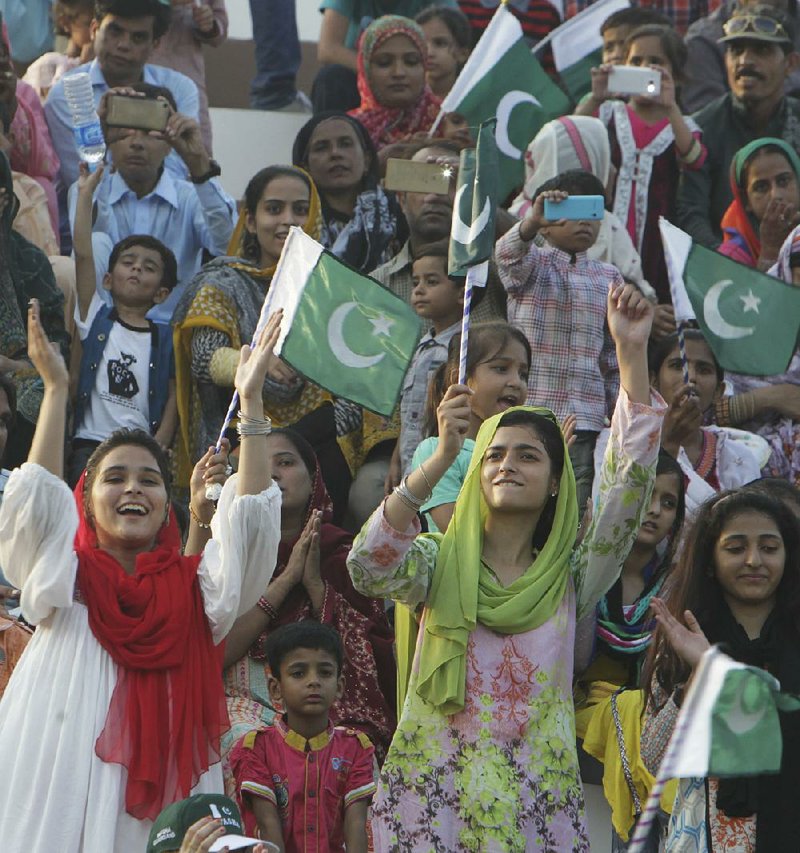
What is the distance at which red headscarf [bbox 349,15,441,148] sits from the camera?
35.9 feet

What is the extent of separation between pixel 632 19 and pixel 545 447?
502cm

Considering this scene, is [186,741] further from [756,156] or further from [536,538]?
[756,156]

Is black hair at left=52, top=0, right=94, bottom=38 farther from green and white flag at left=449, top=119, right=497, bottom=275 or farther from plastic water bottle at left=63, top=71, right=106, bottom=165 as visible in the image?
green and white flag at left=449, top=119, right=497, bottom=275

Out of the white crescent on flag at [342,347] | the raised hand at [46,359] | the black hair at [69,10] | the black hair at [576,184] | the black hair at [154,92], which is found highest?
the black hair at [69,10]

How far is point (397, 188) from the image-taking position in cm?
918

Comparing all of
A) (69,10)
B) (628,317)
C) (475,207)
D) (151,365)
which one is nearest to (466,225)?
(475,207)

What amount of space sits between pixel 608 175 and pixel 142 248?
2174mm

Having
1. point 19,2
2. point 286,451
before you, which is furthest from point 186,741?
point 19,2

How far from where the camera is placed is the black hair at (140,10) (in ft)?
35.2

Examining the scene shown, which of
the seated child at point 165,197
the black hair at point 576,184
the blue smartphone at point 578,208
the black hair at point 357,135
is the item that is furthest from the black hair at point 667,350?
the seated child at point 165,197

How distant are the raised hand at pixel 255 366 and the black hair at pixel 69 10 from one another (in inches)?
192

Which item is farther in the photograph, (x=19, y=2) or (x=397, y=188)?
(x=19, y=2)

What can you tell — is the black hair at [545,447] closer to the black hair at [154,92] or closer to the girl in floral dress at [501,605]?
the girl in floral dress at [501,605]

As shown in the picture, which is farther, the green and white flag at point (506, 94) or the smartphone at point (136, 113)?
the green and white flag at point (506, 94)
